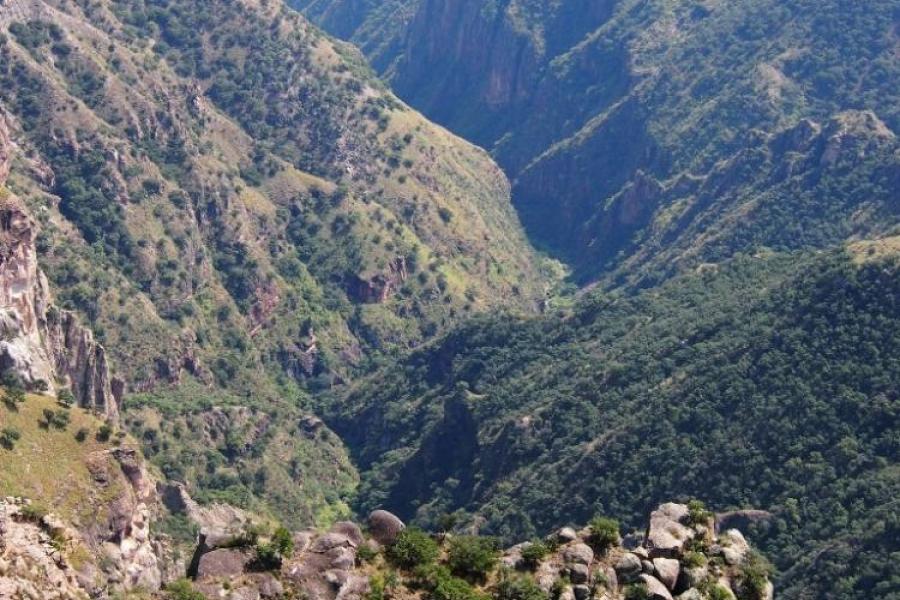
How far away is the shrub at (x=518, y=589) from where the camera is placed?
253 feet

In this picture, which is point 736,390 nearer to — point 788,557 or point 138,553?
point 788,557

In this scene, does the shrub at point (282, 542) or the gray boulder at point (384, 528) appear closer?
the shrub at point (282, 542)

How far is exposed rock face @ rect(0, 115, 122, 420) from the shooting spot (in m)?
160

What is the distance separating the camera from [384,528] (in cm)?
8312

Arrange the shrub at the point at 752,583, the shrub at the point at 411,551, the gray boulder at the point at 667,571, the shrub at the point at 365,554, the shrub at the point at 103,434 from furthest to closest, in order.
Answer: the shrub at the point at 103,434
the shrub at the point at 752,583
the gray boulder at the point at 667,571
the shrub at the point at 411,551
the shrub at the point at 365,554

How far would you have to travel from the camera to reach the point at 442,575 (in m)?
78.5

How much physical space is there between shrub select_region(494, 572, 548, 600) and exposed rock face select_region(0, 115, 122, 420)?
9511cm

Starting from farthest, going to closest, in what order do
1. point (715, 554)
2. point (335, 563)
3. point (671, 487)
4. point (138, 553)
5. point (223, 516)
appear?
point (223, 516) → point (671, 487) → point (138, 553) → point (715, 554) → point (335, 563)

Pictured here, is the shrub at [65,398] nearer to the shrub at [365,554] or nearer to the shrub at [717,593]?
the shrub at [365,554]

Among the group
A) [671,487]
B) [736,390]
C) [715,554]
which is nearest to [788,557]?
[671,487]

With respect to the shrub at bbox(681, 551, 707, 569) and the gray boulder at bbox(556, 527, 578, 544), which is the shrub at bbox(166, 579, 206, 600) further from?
the shrub at bbox(681, 551, 707, 569)

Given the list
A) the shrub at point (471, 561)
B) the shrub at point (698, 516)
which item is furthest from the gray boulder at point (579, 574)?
the shrub at point (698, 516)

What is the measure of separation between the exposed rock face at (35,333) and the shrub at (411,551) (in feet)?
293

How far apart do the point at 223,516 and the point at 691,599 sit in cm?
13110
